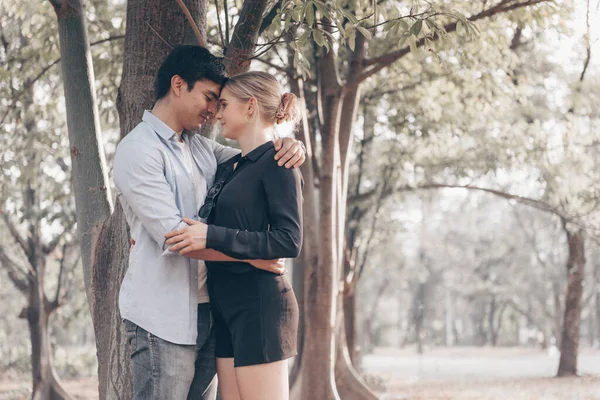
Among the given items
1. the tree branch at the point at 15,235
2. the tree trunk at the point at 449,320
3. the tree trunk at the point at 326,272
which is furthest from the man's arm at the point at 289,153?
the tree trunk at the point at 449,320

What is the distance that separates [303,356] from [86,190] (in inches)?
204

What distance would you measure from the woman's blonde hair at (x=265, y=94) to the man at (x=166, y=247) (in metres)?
0.12

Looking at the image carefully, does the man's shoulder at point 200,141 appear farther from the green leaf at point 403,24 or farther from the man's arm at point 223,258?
the green leaf at point 403,24

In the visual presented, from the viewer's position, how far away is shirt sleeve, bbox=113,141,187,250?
3.06 meters

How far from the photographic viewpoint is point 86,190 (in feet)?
14.5

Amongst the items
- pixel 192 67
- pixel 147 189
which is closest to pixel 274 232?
pixel 147 189

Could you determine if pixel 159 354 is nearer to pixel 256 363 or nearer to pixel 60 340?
pixel 256 363

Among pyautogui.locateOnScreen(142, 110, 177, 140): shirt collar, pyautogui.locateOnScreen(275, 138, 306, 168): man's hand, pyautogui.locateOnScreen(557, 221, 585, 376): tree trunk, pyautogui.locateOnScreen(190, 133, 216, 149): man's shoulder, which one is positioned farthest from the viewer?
pyautogui.locateOnScreen(557, 221, 585, 376): tree trunk

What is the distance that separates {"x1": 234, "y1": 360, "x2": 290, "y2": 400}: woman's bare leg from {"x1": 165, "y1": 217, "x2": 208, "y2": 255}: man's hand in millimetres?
547

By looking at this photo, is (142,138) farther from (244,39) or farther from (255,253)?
(244,39)

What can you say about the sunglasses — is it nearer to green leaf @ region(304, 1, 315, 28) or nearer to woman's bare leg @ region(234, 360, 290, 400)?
woman's bare leg @ region(234, 360, 290, 400)

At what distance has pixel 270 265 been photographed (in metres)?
3.18

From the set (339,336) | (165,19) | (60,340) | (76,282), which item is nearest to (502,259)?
(60,340)

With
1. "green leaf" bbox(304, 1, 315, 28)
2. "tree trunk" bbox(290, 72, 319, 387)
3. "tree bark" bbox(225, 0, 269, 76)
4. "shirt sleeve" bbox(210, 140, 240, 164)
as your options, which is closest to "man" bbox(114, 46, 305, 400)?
"shirt sleeve" bbox(210, 140, 240, 164)
